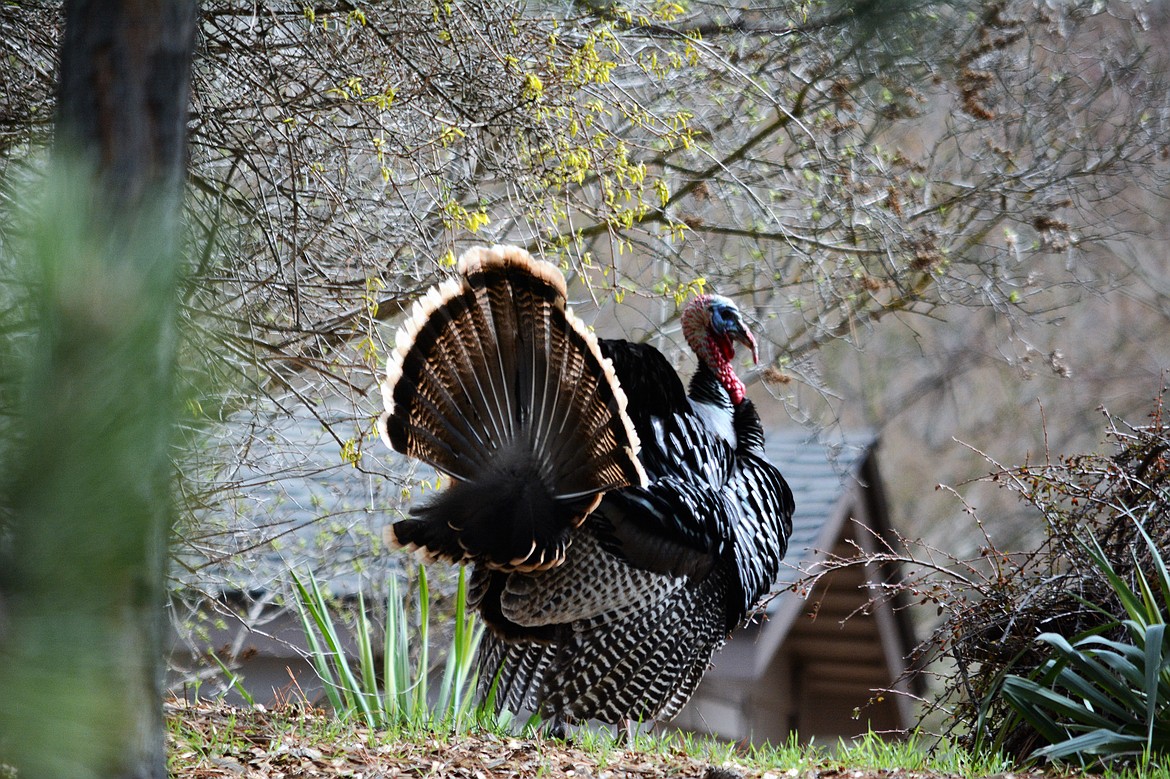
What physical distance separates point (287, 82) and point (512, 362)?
49.9 inches

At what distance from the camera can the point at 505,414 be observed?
159 inches

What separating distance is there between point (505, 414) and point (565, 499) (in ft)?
1.19

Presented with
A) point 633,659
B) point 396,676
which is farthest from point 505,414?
point 396,676

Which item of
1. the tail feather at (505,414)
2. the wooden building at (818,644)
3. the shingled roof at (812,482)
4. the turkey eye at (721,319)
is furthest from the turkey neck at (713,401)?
the wooden building at (818,644)

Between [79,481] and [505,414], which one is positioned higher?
→ [505,414]

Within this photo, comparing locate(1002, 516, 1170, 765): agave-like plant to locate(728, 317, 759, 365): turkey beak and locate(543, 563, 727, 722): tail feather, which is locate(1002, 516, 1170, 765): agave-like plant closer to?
locate(543, 563, 727, 722): tail feather

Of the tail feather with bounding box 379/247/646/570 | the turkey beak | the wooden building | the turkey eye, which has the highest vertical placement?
the turkey eye

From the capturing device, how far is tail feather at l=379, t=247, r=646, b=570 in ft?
12.7

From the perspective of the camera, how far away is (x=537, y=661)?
429 cm

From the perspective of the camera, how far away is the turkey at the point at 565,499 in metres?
3.92

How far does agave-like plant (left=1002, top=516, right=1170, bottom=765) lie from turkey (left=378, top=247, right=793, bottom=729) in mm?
1178

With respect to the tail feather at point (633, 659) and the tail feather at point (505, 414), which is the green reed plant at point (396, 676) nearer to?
the tail feather at point (633, 659)

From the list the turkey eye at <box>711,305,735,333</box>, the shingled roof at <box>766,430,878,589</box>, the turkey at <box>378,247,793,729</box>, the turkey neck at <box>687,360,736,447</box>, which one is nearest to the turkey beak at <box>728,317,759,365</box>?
the turkey eye at <box>711,305,735,333</box>

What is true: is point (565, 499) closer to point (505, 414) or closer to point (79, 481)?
point (505, 414)
